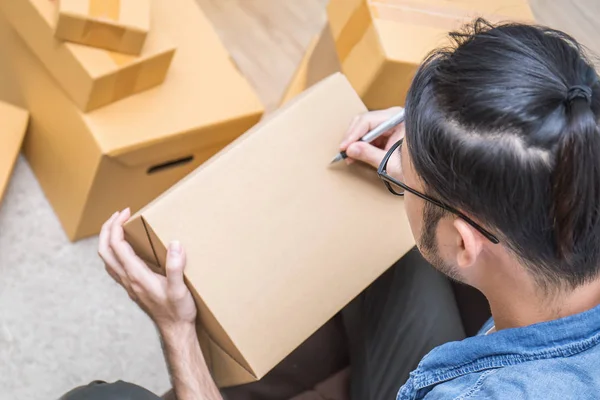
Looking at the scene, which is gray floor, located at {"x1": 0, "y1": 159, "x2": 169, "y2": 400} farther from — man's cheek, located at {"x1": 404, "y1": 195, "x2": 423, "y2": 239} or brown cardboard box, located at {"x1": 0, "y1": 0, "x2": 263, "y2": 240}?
man's cheek, located at {"x1": 404, "y1": 195, "x2": 423, "y2": 239}

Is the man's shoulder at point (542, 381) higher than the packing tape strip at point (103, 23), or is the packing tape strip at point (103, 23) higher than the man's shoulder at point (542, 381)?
the man's shoulder at point (542, 381)

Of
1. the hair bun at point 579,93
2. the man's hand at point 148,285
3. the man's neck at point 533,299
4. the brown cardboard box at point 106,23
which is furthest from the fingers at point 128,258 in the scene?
the hair bun at point 579,93

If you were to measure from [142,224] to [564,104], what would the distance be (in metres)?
0.51

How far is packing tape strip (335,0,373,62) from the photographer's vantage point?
3.67ft

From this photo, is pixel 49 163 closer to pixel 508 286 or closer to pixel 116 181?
pixel 116 181

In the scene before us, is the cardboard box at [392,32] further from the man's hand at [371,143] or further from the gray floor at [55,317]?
the gray floor at [55,317]

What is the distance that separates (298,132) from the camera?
89 cm

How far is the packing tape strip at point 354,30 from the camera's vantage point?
1118 mm

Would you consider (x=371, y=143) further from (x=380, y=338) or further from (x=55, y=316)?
(x=55, y=316)

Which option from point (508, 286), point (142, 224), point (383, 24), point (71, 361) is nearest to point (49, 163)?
point (71, 361)

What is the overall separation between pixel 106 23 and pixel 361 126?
473 mm

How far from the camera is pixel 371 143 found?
94 cm

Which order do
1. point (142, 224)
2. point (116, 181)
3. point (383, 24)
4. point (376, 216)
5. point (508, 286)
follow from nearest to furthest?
point (508, 286) < point (142, 224) < point (376, 216) < point (383, 24) < point (116, 181)

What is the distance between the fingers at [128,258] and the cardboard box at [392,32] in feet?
1.64
